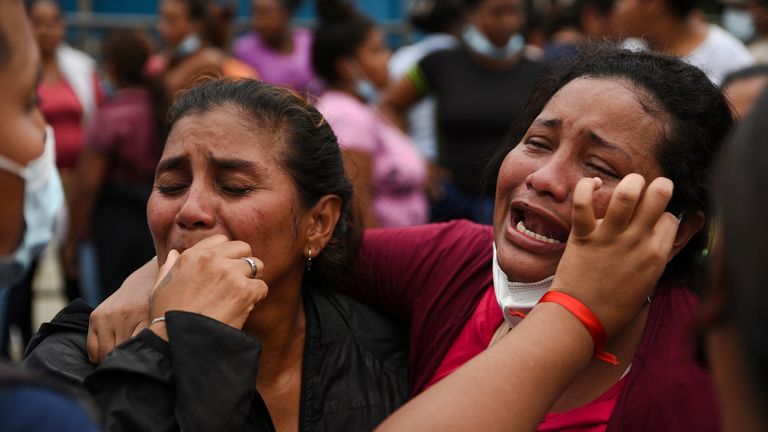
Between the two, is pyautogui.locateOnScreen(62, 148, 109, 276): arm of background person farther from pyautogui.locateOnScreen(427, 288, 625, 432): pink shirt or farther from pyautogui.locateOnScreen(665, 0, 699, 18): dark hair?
pyautogui.locateOnScreen(427, 288, 625, 432): pink shirt

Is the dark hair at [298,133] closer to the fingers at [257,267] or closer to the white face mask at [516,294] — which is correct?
the fingers at [257,267]

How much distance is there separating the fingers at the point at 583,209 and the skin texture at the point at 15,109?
3.83ft

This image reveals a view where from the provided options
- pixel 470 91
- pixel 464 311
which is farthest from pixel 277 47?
pixel 464 311

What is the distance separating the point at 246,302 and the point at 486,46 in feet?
14.7

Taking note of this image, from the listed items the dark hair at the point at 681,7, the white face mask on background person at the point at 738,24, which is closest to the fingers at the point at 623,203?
the dark hair at the point at 681,7

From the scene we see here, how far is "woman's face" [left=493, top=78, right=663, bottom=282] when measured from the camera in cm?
228

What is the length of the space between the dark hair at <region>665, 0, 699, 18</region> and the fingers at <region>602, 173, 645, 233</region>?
334 centimetres

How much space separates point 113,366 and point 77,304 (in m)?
0.50

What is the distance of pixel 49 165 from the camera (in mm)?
2562

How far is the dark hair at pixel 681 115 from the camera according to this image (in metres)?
2.32

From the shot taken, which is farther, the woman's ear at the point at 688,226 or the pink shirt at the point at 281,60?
the pink shirt at the point at 281,60

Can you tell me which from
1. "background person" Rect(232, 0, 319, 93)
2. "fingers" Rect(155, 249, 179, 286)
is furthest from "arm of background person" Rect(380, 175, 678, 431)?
"background person" Rect(232, 0, 319, 93)

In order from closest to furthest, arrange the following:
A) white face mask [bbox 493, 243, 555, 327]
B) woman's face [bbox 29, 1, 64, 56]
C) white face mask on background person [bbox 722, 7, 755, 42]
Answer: white face mask [bbox 493, 243, 555, 327], woman's face [bbox 29, 1, 64, 56], white face mask on background person [bbox 722, 7, 755, 42]

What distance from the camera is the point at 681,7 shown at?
505 cm
